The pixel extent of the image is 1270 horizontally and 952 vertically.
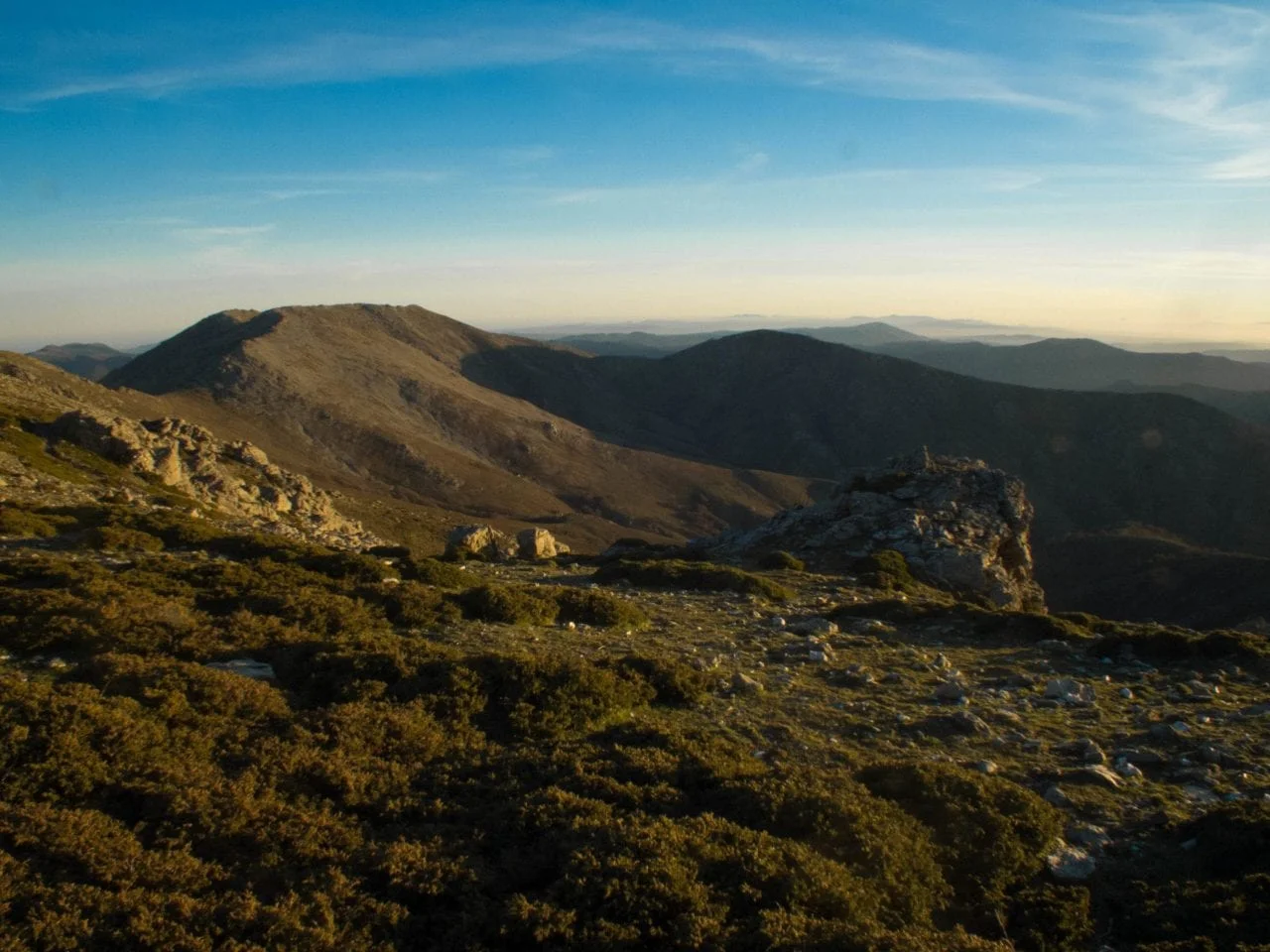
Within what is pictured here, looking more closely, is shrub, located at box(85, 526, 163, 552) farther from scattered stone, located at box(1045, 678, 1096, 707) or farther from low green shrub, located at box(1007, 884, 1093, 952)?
scattered stone, located at box(1045, 678, 1096, 707)

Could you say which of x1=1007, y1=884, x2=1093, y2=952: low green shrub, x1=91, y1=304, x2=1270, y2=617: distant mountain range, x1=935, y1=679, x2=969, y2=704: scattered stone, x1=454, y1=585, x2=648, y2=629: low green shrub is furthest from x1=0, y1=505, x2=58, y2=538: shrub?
x1=91, y1=304, x2=1270, y2=617: distant mountain range

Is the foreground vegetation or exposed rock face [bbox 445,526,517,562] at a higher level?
the foreground vegetation

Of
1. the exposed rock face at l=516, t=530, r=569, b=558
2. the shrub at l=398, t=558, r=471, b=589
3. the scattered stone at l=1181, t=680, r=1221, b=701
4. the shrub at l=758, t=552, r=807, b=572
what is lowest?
the exposed rock face at l=516, t=530, r=569, b=558

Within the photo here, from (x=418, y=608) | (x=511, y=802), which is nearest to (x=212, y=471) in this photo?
(x=418, y=608)

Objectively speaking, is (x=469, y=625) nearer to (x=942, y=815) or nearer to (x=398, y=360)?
(x=942, y=815)

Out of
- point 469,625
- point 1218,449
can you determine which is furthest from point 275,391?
point 1218,449

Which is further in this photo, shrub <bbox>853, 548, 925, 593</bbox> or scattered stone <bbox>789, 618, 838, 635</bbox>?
shrub <bbox>853, 548, 925, 593</bbox>
